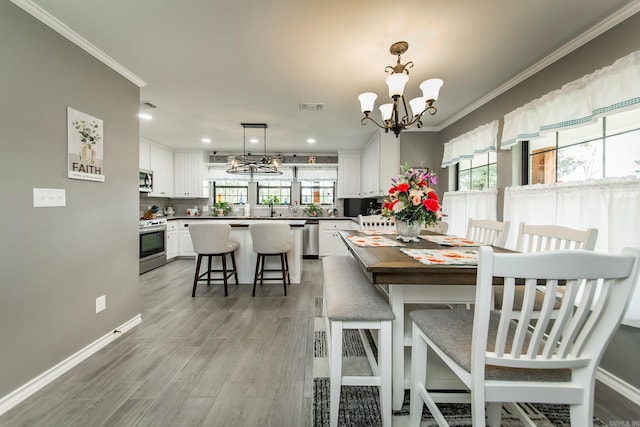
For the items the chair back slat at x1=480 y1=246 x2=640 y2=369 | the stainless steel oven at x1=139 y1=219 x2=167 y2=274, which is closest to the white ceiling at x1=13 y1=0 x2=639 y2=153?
the chair back slat at x1=480 y1=246 x2=640 y2=369

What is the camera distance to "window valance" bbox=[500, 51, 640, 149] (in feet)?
5.03

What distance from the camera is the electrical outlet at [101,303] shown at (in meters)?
2.03

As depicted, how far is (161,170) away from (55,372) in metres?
4.37

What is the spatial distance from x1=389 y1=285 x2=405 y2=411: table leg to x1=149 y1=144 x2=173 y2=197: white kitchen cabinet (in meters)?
5.26

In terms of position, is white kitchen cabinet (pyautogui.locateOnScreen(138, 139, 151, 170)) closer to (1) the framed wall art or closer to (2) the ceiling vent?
(1) the framed wall art

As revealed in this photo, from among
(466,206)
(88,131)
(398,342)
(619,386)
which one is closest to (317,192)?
(466,206)

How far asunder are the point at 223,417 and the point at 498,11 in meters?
2.93

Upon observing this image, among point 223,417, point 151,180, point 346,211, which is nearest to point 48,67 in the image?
point 223,417

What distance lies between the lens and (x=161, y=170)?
17.2 feet

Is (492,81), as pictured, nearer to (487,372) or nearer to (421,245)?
(421,245)

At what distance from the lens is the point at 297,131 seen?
4.26 meters

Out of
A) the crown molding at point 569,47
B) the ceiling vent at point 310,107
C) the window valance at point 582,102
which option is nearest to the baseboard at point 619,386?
the window valance at point 582,102

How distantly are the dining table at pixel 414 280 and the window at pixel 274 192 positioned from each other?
15.0 feet

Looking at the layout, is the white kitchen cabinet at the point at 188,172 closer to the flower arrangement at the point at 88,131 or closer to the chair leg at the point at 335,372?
Answer: the flower arrangement at the point at 88,131
